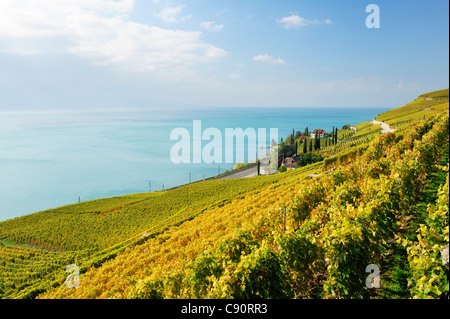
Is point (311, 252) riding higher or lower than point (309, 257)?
higher

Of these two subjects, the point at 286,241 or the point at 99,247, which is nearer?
the point at 286,241

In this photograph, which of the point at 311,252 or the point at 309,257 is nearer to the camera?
the point at 311,252

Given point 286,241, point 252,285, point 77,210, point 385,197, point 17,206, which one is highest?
point 385,197

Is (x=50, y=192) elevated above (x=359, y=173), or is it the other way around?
(x=359, y=173)

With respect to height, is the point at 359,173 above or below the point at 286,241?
above

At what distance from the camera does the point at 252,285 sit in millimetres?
6402
